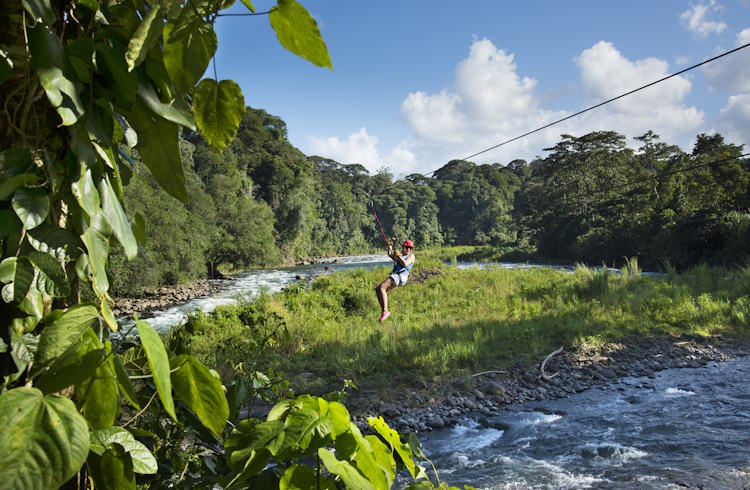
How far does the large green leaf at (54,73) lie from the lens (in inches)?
13.3

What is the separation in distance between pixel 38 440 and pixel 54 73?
0.27 meters

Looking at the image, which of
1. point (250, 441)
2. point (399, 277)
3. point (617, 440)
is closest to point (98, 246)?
point (250, 441)

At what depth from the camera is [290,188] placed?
126 feet

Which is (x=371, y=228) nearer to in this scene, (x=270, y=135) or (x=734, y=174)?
(x=270, y=135)

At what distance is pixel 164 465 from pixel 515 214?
1611 inches

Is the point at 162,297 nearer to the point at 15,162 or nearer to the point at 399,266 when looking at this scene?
the point at 399,266

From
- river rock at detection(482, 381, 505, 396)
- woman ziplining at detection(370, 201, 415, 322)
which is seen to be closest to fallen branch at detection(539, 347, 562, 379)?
river rock at detection(482, 381, 505, 396)

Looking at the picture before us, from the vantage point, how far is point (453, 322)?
29.7 ft

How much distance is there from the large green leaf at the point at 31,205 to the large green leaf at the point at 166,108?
0.40 ft

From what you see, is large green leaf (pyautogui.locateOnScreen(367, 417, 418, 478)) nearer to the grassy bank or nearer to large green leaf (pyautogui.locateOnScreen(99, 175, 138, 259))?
large green leaf (pyautogui.locateOnScreen(99, 175, 138, 259))

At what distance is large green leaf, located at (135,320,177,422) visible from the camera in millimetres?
269

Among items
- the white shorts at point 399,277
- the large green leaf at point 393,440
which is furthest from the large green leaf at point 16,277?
the white shorts at point 399,277

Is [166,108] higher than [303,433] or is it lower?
higher

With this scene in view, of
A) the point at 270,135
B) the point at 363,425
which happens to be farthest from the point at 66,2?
the point at 270,135
